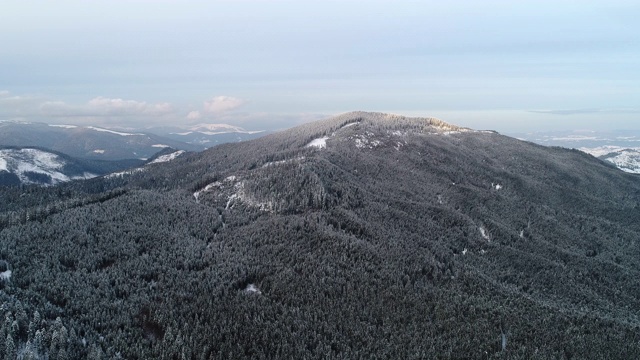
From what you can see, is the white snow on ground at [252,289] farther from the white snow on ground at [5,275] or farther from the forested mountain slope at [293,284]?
the white snow on ground at [5,275]

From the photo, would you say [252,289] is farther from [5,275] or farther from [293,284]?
[5,275]

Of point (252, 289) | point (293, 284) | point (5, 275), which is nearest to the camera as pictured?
point (5, 275)

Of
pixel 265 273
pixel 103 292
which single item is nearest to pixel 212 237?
pixel 265 273

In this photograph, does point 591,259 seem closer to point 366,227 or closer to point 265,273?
point 366,227

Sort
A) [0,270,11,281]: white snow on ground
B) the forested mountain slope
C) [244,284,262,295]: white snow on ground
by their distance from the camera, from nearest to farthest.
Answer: the forested mountain slope < [0,270,11,281]: white snow on ground < [244,284,262,295]: white snow on ground

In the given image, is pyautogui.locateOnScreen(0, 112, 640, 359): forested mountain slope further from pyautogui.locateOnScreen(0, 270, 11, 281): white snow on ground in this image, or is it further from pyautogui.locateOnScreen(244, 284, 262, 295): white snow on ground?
pyautogui.locateOnScreen(244, 284, 262, 295): white snow on ground

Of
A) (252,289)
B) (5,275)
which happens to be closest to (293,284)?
(252,289)

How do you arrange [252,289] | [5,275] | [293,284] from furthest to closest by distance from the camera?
[252,289], [293,284], [5,275]

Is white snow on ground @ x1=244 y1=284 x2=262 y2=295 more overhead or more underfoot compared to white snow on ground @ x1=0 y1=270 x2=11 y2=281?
more underfoot

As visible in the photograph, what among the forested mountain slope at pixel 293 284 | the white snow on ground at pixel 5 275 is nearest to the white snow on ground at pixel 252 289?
the forested mountain slope at pixel 293 284

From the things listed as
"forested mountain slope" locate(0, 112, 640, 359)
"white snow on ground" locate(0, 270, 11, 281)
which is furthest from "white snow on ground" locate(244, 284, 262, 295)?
"white snow on ground" locate(0, 270, 11, 281)

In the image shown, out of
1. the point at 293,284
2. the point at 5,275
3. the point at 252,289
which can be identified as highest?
the point at 5,275
